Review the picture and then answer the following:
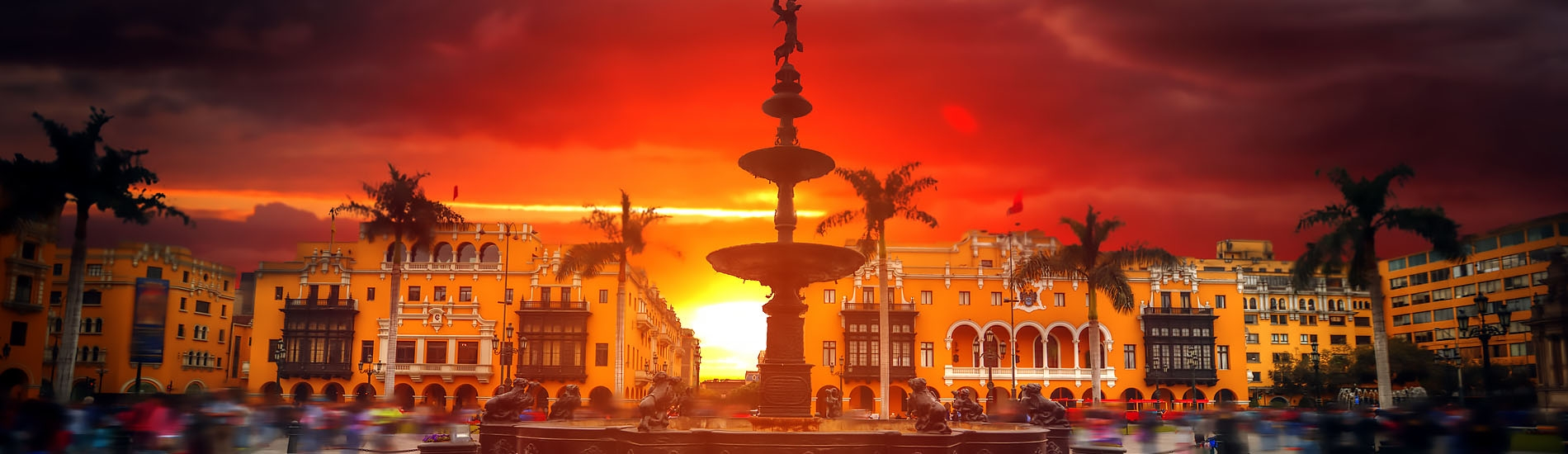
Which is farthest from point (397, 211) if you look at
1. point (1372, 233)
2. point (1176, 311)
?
point (1176, 311)

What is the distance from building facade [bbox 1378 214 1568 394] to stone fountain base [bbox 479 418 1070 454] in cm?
7075

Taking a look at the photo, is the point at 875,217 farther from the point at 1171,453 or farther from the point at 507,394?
the point at 507,394

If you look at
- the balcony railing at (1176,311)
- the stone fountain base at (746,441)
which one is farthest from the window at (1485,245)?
the stone fountain base at (746,441)

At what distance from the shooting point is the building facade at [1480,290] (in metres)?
77.3

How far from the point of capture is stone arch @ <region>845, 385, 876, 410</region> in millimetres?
64875

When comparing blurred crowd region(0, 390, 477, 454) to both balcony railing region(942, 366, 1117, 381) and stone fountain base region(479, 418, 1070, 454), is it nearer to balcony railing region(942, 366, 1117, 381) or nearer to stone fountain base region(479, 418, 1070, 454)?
stone fountain base region(479, 418, 1070, 454)

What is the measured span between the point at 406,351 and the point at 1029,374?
3996 cm

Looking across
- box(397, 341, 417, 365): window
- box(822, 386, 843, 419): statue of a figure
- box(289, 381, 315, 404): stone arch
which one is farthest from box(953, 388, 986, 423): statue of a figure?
box(289, 381, 315, 404): stone arch

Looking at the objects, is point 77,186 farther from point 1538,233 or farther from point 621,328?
point 1538,233

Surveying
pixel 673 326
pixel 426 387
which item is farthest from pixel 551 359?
pixel 673 326

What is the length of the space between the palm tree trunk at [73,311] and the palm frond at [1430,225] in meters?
41.8

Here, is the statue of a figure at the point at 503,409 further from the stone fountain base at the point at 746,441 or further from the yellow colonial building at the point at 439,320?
the yellow colonial building at the point at 439,320

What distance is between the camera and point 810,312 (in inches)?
2584

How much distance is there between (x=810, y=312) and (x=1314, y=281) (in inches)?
2390
